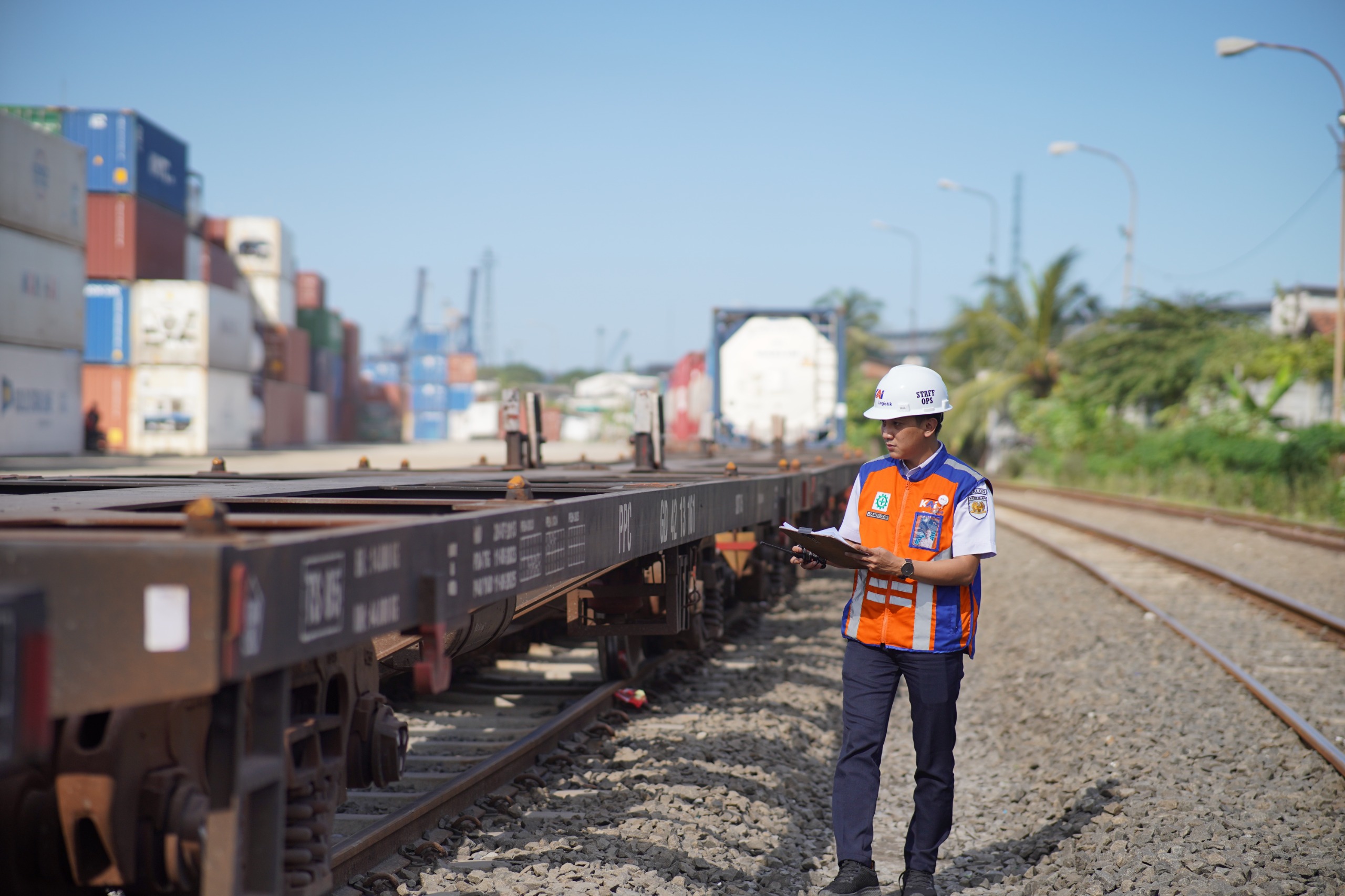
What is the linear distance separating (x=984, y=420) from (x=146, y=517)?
40.7 metres

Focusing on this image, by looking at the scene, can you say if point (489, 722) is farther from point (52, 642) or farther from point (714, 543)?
point (52, 642)

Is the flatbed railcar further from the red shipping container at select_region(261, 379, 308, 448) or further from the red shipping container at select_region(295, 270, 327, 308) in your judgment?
the red shipping container at select_region(295, 270, 327, 308)

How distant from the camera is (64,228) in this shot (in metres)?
30.9

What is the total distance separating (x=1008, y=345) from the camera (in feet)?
147

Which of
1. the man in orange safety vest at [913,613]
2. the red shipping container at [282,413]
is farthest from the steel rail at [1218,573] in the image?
→ the red shipping container at [282,413]

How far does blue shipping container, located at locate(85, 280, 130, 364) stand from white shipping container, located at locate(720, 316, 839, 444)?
28560 millimetres

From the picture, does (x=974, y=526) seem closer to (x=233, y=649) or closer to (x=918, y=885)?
(x=918, y=885)

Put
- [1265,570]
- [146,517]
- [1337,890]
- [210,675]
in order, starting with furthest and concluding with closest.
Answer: [1265,570] < [1337,890] < [146,517] < [210,675]

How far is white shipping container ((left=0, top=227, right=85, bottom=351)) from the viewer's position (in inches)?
1131

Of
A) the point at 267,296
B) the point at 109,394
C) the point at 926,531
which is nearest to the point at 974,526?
the point at 926,531

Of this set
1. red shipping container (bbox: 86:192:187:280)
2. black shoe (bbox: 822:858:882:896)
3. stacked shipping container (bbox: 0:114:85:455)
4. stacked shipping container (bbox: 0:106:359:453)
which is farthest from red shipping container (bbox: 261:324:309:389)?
black shoe (bbox: 822:858:882:896)

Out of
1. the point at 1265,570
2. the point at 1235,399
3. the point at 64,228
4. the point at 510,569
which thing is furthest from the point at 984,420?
the point at 510,569

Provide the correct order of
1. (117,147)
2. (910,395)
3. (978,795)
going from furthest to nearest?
(117,147), (978,795), (910,395)

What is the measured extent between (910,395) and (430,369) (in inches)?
3595
